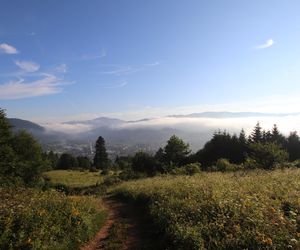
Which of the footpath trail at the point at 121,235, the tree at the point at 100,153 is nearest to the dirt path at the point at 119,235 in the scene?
the footpath trail at the point at 121,235

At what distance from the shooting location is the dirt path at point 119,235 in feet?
35.6

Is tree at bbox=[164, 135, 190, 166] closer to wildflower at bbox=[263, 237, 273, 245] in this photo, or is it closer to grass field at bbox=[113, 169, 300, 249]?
grass field at bbox=[113, 169, 300, 249]

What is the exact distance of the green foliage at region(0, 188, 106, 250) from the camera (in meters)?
9.23

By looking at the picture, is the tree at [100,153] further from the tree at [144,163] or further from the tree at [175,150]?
the tree at [175,150]

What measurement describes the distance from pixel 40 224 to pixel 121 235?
3.19m

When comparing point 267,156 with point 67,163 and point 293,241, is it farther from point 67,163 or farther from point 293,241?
point 67,163

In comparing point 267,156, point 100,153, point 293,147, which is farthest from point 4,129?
point 100,153

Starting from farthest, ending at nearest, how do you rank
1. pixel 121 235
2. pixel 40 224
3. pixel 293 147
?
pixel 293 147
pixel 121 235
pixel 40 224

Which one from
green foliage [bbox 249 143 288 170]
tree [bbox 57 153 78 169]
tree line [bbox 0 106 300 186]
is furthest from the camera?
tree [bbox 57 153 78 169]

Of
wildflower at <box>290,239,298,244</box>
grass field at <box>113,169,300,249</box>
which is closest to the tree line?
grass field at <box>113,169,300,249</box>

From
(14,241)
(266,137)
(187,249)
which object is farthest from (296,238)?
(266,137)

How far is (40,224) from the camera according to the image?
10406mm

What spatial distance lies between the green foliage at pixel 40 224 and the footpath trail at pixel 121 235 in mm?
419

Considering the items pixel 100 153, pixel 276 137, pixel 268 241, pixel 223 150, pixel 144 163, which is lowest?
pixel 100 153
